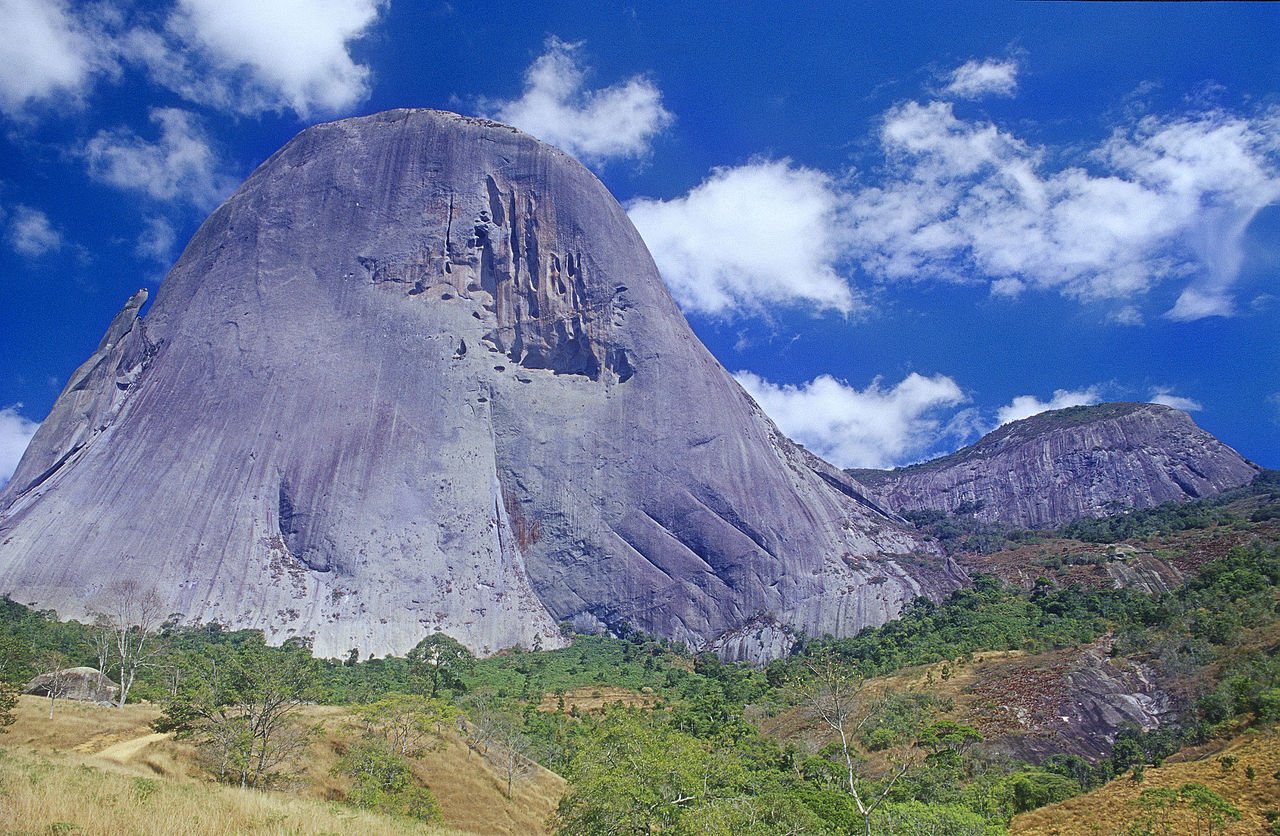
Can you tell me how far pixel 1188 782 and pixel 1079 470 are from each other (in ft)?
319

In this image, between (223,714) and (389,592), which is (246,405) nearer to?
(389,592)

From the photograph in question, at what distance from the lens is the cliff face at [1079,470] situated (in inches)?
3799

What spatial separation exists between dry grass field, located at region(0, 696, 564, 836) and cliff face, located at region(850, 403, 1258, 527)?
90.0m

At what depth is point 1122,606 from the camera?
48.1 metres

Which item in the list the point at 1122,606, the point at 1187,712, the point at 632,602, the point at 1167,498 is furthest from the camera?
the point at 1167,498

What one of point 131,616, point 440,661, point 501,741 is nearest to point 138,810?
point 501,741

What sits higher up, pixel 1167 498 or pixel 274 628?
pixel 1167 498

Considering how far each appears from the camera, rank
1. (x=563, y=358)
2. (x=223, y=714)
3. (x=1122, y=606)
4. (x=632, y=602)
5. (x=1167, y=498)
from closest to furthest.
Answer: (x=223, y=714)
(x=1122, y=606)
(x=632, y=602)
(x=563, y=358)
(x=1167, y=498)

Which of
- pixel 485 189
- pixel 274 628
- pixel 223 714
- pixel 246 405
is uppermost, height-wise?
pixel 485 189

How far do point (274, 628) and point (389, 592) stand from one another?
746 cm

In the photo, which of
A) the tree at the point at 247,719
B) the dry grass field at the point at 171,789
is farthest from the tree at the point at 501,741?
the tree at the point at 247,719

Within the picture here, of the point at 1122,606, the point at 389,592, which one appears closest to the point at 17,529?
the point at 389,592

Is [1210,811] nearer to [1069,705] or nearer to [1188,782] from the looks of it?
[1188,782]

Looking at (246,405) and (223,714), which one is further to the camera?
(246,405)
